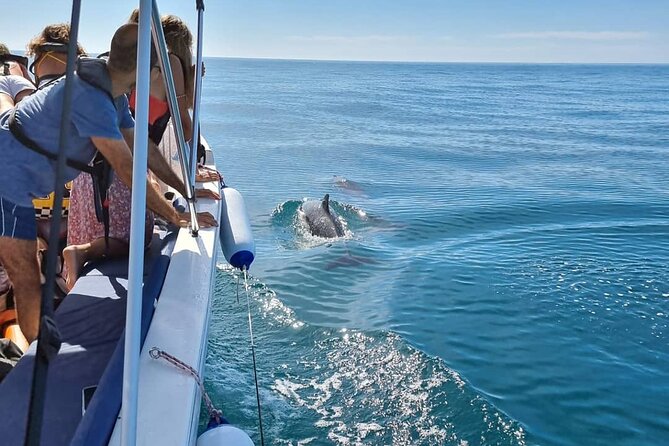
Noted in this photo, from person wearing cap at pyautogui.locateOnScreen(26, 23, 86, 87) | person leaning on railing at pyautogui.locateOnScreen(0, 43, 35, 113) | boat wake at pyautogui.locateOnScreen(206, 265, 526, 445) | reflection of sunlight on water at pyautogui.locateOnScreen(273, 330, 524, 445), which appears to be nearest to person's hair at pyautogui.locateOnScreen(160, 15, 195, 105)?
person wearing cap at pyautogui.locateOnScreen(26, 23, 86, 87)

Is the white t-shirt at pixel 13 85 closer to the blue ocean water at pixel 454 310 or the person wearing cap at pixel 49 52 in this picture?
the person wearing cap at pixel 49 52

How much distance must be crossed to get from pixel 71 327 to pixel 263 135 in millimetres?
22679

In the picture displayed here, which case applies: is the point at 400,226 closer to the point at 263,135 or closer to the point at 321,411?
the point at 321,411

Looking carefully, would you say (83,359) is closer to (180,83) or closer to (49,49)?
(49,49)

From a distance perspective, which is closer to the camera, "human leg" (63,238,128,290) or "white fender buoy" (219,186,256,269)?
"human leg" (63,238,128,290)

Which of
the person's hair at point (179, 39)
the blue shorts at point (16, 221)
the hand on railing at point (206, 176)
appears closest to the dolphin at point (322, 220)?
the hand on railing at point (206, 176)

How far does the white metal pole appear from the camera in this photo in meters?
1.92

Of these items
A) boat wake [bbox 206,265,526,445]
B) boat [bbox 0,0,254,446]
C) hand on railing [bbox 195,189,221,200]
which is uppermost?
hand on railing [bbox 195,189,221,200]

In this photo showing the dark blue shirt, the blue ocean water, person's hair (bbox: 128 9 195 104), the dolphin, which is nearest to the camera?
the dark blue shirt

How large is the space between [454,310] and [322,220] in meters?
4.18

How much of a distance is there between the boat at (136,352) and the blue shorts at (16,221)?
417 millimetres

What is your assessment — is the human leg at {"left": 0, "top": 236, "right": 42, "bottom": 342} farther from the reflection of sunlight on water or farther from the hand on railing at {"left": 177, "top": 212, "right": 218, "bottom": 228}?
the reflection of sunlight on water

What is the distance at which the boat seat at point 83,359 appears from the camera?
246 cm

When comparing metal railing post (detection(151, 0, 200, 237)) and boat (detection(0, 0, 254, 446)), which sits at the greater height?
metal railing post (detection(151, 0, 200, 237))
